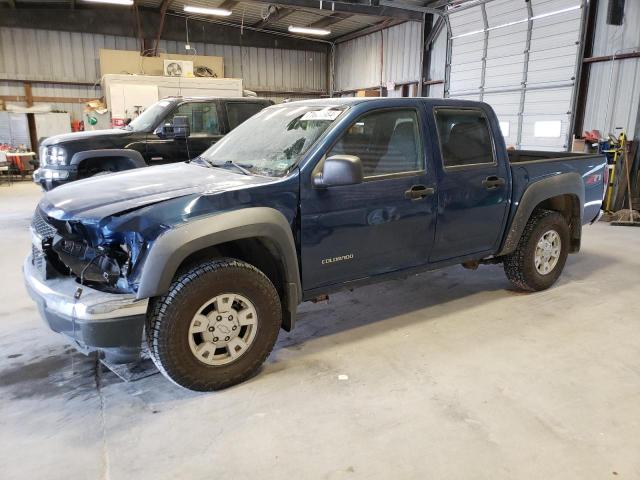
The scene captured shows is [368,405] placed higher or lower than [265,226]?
lower

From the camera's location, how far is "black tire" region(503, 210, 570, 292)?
415 centimetres

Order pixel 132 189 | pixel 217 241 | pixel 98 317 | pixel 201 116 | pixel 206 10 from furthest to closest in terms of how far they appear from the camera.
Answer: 1. pixel 206 10
2. pixel 201 116
3. pixel 132 189
4. pixel 217 241
5. pixel 98 317

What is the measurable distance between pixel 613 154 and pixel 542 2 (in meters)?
3.82

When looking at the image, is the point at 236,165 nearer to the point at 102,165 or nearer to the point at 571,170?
the point at 571,170

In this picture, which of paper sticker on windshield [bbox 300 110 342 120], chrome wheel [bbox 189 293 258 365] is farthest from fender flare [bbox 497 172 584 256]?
chrome wheel [bbox 189 293 258 365]

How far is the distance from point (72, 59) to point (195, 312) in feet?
51.5

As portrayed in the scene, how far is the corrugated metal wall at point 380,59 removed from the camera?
579 inches

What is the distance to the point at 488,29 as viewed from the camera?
11469 millimetres

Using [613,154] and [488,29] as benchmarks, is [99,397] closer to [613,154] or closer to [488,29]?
[613,154]

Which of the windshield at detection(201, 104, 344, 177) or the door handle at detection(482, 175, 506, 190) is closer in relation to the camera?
the windshield at detection(201, 104, 344, 177)

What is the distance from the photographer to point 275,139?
3.30m

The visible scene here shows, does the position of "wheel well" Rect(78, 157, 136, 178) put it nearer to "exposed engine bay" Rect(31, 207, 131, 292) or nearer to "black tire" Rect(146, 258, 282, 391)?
"exposed engine bay" Rect(31, 207, 131, 292)

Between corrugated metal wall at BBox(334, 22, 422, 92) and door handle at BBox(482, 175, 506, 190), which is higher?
corrugated metal wall at BBox(334, 22, 422, 92)

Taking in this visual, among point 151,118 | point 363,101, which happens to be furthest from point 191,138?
point 363,101
